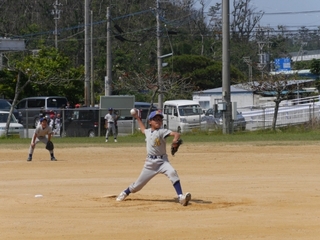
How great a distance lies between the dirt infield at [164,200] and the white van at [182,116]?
1683 cm

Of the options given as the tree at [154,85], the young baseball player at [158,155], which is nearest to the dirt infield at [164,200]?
the young baseball player at [158,155]

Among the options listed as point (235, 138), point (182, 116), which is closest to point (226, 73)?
point (235, 138)

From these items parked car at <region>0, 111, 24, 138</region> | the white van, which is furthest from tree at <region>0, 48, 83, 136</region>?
the white van

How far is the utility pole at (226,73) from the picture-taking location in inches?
1485

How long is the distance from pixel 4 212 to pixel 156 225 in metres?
3.00

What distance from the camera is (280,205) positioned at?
42.6 feet

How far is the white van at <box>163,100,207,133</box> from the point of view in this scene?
41.2 meters

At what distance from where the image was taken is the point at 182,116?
139 feet

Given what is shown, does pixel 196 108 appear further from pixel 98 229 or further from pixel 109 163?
pixel 98 229

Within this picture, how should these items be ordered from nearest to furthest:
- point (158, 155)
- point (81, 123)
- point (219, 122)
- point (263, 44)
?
point (158, 155)
point (219, 122)
point (81, 123)
point (263, 44)

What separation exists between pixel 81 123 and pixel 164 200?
2822 centimetres

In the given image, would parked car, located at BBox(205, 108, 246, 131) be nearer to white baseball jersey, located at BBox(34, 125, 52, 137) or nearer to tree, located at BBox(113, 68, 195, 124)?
tree, located at BBox(113, 68, 195, 124)

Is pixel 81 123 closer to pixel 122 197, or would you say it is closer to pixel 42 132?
pixel 42 132

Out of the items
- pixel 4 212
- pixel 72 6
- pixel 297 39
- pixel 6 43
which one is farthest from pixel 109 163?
pixel 297 39
